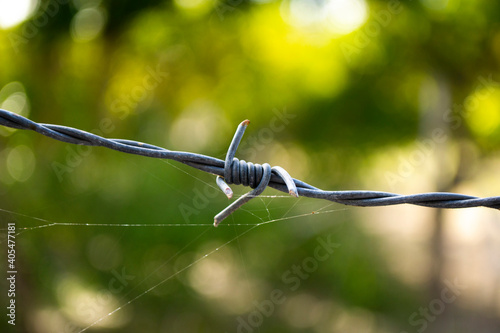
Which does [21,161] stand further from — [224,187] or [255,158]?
[224,187]

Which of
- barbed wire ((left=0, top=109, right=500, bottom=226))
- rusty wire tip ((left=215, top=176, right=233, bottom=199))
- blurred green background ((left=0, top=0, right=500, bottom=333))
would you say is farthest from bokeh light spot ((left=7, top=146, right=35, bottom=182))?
rusty wire tip ((left=215, top=176, right=233, bottom=199))

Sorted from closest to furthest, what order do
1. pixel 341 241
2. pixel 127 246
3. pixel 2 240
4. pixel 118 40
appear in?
pixel 2 240, pixel 127 246, pixel 118 40, pixel 341 241

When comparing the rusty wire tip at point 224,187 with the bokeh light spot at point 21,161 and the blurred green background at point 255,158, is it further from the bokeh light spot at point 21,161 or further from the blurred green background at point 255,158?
the bokeh light spot at point 21,161

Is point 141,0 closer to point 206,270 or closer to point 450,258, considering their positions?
point 206,270

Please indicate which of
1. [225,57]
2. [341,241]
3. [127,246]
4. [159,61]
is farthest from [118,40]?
[341,241]

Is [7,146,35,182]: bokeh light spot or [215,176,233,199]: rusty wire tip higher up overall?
[7,146,35,182]: bokeh light spot

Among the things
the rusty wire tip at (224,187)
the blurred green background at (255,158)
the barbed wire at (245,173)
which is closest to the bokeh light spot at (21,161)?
the blurred green background at (255,158)

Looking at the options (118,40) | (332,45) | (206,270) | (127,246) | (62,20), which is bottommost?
(206,270)

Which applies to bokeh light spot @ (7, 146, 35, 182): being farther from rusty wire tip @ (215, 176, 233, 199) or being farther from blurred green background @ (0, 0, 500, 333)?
rusty wire tip @ (215, 176, 233, 199)
